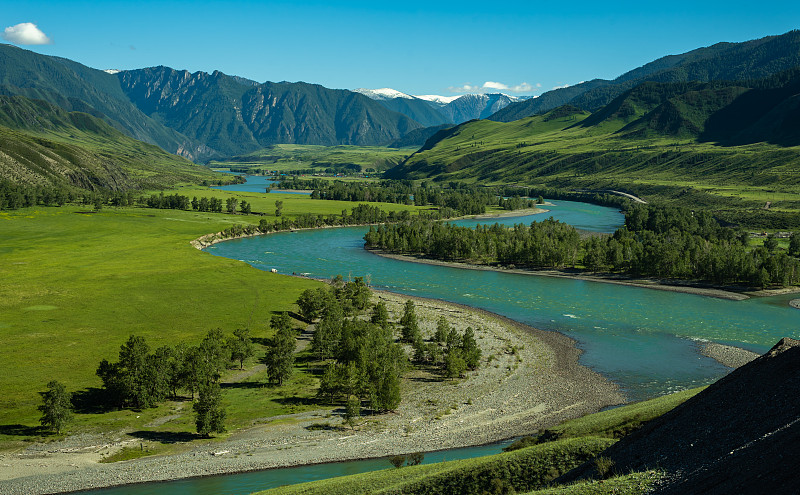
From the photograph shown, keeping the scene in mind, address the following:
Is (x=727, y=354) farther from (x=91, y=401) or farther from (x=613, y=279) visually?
(x=91, y=401)

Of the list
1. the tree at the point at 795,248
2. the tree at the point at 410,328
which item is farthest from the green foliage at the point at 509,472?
the tree at the point at 795,248

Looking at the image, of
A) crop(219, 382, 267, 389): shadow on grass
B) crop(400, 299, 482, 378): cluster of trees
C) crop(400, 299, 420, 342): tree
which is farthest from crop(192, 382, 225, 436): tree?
crop(400, 299, 420, 342): tree

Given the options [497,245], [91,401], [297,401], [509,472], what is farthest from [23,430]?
[497,245]

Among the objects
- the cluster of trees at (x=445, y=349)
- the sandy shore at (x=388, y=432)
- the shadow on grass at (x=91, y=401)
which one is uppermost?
the cluster of trees at (x=445, y=349)

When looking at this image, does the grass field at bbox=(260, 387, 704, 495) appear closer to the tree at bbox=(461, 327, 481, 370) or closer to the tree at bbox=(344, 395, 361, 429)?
the tree at bbox=(344, 395, 361, 429)

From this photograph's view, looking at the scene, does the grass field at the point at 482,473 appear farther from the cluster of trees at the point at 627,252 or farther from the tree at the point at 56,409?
the cluster of trees at the point at 627,252

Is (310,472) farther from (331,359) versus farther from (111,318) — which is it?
(111,318)
